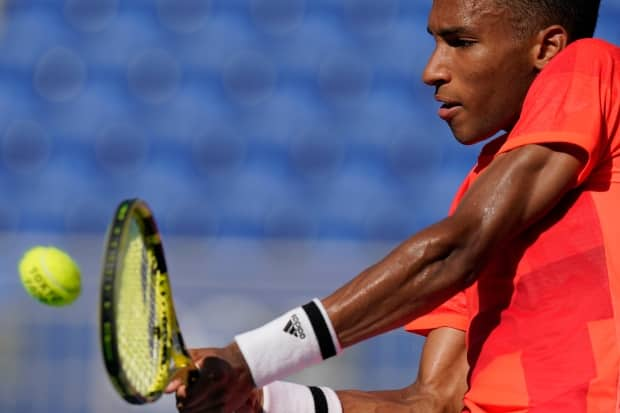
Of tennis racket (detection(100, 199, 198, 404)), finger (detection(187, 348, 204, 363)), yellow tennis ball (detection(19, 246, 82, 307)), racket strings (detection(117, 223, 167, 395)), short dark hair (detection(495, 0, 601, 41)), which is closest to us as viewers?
tennis racket (detection(100, 199, 198, 404))

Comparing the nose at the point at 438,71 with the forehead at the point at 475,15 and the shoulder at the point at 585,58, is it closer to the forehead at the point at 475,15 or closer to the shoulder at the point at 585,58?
the forehead at the point at 475,15

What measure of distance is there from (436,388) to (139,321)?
41.0 inches

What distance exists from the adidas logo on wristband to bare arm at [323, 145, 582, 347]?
78 mm

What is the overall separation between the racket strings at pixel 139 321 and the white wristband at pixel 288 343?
0.23 meters

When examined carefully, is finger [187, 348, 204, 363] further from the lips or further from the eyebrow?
the eyebrow

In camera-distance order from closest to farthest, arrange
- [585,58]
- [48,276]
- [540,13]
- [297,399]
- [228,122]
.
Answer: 1. [585,58]
2. [540,13]
3. [297,399]
4. [48,276]
5. [228,122]

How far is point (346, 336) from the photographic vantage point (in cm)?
277

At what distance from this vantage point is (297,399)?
347 centimetres

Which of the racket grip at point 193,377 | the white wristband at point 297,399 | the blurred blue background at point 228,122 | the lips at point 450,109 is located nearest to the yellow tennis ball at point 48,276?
the white wristband at point 297,399

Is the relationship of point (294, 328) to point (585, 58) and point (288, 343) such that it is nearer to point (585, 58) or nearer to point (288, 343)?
point (288, 343)

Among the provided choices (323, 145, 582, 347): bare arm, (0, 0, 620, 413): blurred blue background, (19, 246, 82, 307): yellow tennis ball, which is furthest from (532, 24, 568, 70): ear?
(0, 0, 620, 413): blurred blue background

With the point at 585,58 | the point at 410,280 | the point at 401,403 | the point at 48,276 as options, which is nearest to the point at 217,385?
the point at 410,280

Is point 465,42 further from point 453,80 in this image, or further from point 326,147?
point 326,147

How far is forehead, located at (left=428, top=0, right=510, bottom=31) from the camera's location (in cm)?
299
